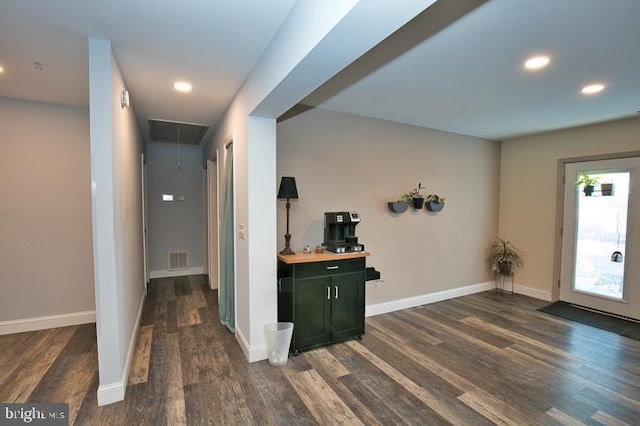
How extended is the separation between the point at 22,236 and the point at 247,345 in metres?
2.72

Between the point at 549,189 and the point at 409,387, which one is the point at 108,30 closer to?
the point at 409,387

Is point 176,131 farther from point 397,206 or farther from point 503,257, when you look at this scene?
point 503,257

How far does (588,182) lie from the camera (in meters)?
4.17

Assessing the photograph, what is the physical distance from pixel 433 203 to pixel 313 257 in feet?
6.97

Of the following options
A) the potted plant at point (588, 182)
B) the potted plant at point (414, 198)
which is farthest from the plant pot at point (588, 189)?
the potted plant at point (414, 198)

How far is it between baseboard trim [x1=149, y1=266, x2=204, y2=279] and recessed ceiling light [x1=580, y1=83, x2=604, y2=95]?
238 inches

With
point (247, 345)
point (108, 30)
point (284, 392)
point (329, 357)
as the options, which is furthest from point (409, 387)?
point (108, 30)

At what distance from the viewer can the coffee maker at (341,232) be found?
3.20 m

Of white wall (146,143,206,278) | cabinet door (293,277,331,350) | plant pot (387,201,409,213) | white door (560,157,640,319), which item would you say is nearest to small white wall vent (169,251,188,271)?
white wall (146,143,206,278)

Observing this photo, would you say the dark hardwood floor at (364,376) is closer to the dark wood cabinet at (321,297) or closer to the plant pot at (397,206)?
the dark wood cabinet at (321,297)

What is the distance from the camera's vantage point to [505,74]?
251 centimetres

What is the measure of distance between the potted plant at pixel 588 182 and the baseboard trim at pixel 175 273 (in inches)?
248

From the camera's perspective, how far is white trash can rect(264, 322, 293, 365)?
2666 mm

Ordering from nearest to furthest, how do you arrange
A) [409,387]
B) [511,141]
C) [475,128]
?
[409,387] < [475,128] < [511,141]
